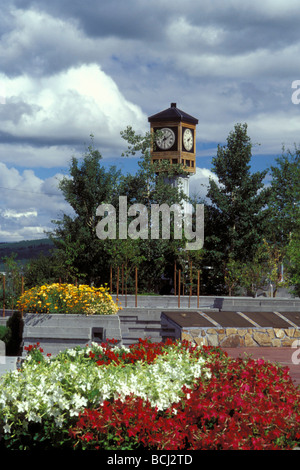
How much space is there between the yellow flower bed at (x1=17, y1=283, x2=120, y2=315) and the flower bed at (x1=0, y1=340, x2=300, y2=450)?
619 centimetres

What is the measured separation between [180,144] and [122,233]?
23462mm

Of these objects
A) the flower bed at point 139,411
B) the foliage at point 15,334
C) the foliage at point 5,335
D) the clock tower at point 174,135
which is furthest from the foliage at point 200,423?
the clock tower at point 174,135

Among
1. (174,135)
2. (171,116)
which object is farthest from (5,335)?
(171,116)

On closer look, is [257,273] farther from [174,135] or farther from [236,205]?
[174,135]

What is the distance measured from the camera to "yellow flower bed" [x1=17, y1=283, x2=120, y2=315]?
12055 mm

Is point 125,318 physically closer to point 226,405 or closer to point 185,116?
point 226,405

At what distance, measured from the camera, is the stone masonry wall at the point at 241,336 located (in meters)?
11.6

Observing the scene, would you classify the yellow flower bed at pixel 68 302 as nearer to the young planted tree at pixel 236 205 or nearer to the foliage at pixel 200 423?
the foliage at pixel 200 423

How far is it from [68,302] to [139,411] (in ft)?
24.4

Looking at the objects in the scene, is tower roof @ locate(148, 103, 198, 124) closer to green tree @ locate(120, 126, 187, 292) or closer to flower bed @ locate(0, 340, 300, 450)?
green tree @ locate(120, 126, 187, 292)

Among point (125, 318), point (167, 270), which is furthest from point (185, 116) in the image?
point (125, 318)

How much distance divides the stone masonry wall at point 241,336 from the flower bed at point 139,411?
18.7 ft

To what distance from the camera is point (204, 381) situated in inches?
237

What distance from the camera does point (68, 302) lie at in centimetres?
1212
